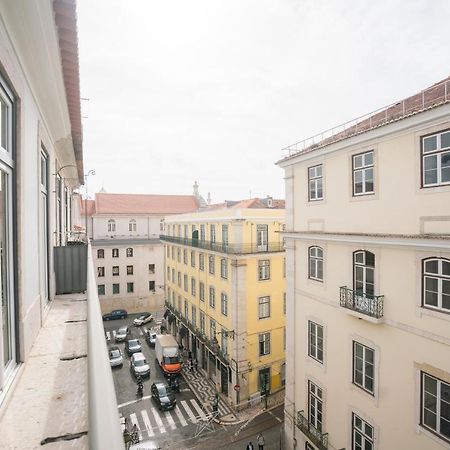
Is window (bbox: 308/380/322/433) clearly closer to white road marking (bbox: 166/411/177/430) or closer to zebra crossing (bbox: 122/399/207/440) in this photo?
zebra crossing (bbox: 122/399/207/440)

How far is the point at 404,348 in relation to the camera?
10.4 m

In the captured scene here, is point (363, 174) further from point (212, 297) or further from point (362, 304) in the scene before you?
point (212, 297)

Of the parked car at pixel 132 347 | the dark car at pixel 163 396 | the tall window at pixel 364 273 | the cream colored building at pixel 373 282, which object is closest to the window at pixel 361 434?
the cream colored building at pixel 373 282

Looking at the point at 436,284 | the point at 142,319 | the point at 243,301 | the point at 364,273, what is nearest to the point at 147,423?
the point at 243,301

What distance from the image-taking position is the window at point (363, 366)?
456 inches

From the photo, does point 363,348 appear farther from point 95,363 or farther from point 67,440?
point 95,363

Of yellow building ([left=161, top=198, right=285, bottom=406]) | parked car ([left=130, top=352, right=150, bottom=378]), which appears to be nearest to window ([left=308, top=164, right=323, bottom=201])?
yellow building ([left=161, top=198, right=285, bottom=406])

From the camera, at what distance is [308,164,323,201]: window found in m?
14.0

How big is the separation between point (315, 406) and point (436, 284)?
810 centimetres

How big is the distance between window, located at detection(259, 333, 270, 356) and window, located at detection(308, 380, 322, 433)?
34.5 feet

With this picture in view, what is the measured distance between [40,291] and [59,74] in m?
3.68

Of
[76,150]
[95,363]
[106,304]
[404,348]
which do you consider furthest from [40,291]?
[106,304]

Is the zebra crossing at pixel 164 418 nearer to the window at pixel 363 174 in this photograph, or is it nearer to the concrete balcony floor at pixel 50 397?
the window at pixel 363 174

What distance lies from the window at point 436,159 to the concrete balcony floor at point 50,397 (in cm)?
949
